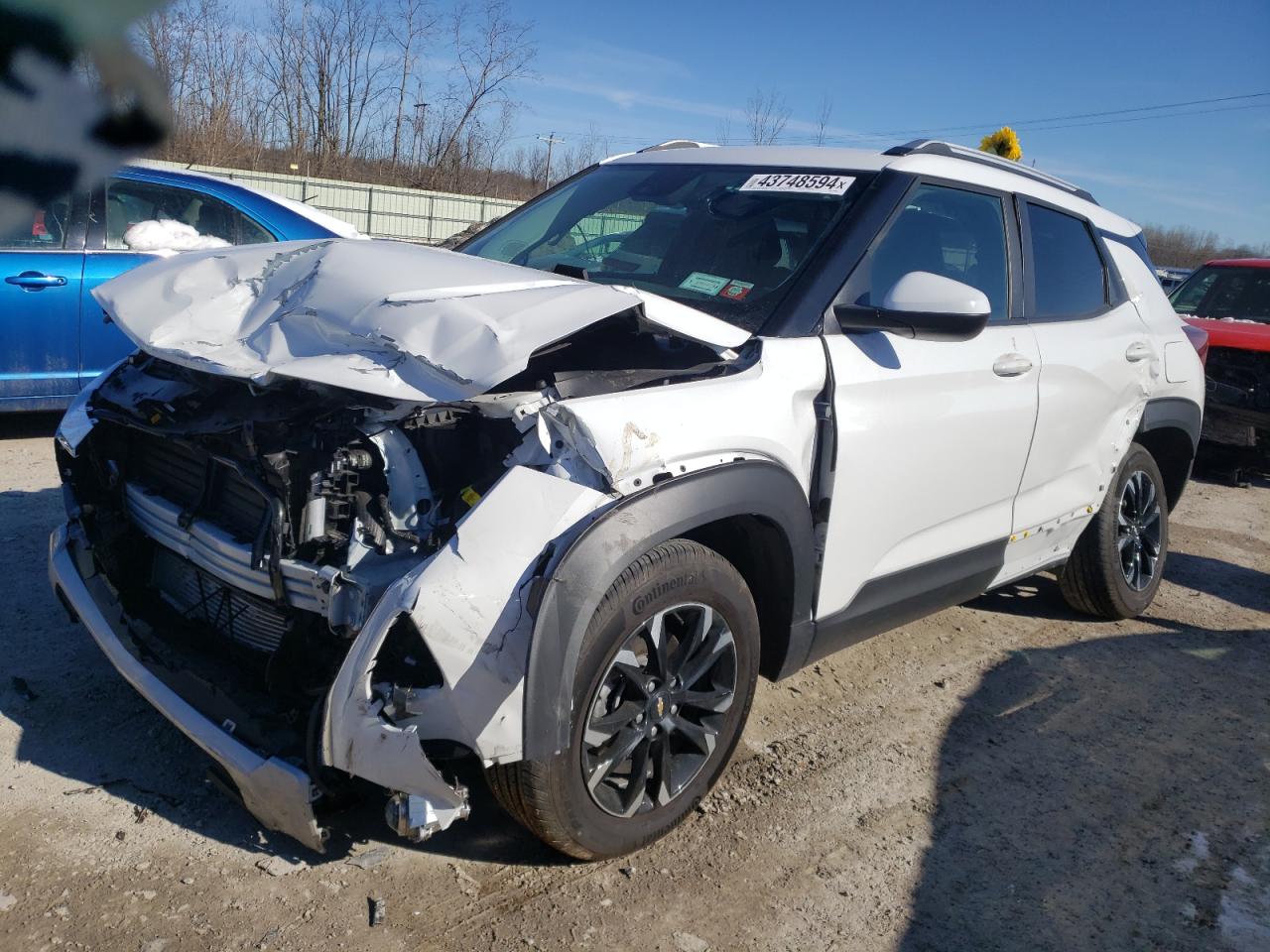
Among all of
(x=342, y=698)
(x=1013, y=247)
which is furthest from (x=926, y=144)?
(x=342, y=698)

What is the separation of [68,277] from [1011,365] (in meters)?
5.25

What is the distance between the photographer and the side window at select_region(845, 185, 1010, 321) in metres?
3.12

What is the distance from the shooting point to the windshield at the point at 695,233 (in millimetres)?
3107

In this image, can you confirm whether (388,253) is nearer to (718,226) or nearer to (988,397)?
(718,226)

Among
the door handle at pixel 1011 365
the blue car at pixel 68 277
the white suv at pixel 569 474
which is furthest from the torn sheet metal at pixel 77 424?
the door handle at pixel 1011 365

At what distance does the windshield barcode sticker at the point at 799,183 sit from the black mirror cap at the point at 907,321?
545 mm

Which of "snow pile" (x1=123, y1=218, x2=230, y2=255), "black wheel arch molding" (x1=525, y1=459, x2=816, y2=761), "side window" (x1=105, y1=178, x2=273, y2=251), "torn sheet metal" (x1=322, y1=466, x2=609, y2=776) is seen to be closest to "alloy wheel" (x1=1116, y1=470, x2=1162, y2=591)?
"black wheel arch molding" (x1=525, y1=459, x2=816, y2=761)

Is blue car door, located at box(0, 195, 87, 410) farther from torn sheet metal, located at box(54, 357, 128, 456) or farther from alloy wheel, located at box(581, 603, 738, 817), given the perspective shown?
alloy wheel, located at box(581, 603, 738, 817)

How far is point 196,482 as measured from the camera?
8.98 ft

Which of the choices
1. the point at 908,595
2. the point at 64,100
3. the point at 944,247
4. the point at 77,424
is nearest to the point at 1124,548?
the point at 908,595

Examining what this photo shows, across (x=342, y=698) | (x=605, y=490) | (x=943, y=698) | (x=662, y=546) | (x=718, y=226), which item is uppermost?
(x=718, y=226)

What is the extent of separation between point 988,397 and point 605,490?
1710mm

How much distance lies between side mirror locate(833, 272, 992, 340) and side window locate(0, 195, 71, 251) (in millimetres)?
5045

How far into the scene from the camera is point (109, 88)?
923 centimetres
